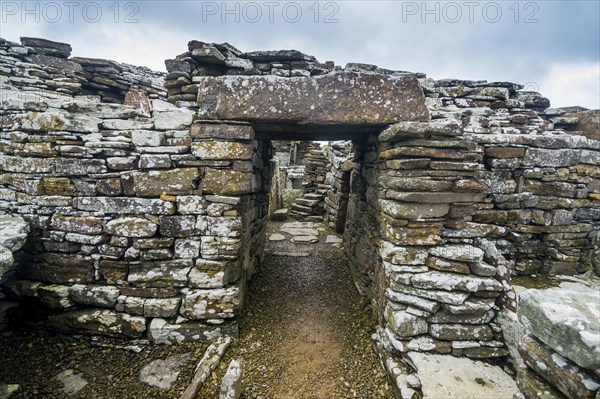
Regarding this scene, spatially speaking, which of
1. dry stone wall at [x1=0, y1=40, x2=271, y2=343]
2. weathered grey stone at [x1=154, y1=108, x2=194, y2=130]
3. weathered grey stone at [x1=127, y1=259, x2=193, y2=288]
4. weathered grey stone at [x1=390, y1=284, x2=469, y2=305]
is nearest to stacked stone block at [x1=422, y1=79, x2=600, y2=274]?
weathered grey stone at [x1=390, y1=284, x2=469, y2=305]

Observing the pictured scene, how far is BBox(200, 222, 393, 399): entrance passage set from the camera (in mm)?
2742

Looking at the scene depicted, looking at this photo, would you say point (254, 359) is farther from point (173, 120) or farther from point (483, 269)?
point (173, 120)

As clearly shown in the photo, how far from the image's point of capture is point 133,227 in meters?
3.15

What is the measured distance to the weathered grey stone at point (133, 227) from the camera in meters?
3.15

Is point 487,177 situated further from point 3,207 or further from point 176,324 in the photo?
point 3,207

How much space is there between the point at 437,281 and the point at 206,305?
2.75 m

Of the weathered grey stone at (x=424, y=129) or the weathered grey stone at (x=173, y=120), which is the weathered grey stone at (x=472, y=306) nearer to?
the weathered grey stone at (x=424, y=129)

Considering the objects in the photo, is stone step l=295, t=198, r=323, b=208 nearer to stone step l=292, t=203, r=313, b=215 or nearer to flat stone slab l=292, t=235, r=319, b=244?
stone step l=292, t=203, r=313, b=215

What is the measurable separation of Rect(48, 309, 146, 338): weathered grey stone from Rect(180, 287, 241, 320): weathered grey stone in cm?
61

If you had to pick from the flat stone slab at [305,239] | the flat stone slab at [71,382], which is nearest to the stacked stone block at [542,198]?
the flat stone slab at [305,239]

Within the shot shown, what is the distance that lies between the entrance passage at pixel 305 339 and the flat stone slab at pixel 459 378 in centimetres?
50

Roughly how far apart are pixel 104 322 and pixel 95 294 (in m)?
0.37

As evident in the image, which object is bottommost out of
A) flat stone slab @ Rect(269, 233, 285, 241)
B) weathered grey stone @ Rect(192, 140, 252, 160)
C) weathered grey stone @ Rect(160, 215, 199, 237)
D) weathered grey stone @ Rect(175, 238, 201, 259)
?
flat stone slab @ Rect(269, 233, 285, 241)

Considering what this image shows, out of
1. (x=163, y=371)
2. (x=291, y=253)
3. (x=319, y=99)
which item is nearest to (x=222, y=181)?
(x=319, y=99)
